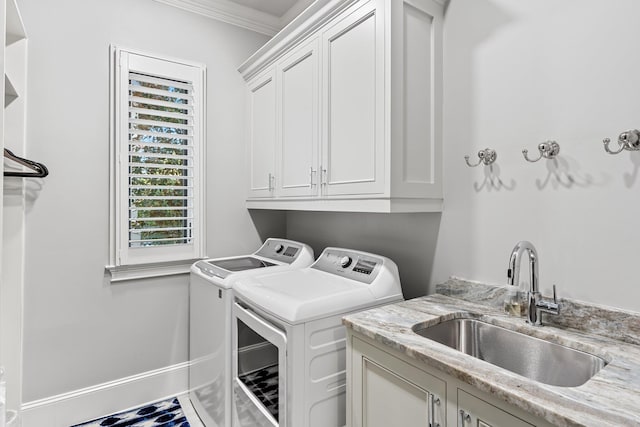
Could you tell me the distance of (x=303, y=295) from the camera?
1.47m

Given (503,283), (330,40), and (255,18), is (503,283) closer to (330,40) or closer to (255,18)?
(330,40)

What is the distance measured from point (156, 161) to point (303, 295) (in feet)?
4.74

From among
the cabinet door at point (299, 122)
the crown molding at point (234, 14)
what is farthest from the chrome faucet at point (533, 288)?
the crown molding at point (234, 14)

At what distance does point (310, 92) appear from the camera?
1.90m

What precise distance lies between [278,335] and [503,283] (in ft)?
3.15

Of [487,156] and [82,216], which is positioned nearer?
[487,156]

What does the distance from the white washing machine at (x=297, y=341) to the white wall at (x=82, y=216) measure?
0.93 m

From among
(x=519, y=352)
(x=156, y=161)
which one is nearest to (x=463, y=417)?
(x=519, y=352)

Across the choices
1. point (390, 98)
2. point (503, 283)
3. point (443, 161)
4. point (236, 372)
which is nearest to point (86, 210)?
point (236, 372)

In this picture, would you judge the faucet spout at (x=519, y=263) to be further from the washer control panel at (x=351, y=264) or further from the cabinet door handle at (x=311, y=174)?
the cabinet door handle at (x=311, y=174)

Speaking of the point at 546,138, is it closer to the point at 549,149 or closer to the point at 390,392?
the point at 549,149

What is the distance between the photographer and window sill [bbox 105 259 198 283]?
2158 millimetres

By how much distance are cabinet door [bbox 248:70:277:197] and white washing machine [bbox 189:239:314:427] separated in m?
0.45

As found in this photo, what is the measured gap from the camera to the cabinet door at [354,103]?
1490 mm
